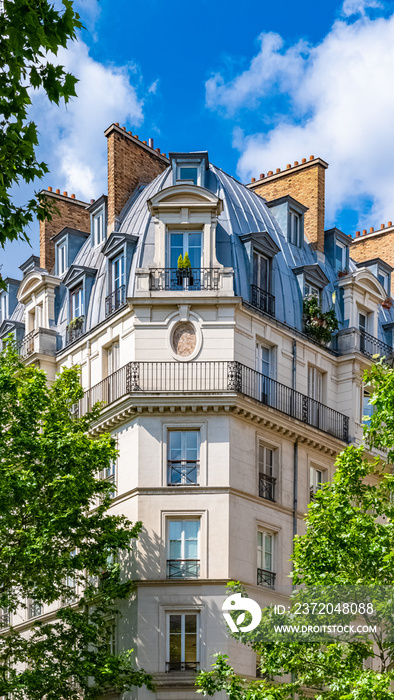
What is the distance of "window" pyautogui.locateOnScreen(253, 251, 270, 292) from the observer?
31.0 metres

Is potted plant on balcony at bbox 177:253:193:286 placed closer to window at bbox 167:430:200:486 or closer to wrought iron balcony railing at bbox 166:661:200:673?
window at bbox 167:430:200:486

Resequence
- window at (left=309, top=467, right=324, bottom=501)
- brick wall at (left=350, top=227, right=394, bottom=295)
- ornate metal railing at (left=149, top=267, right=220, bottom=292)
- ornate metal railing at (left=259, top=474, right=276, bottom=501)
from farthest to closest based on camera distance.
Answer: brick wall at (left=350, top=227, right=394, bottom=295), window at (left=309, top=467, right=324, bottom=501), ornate metal railing at (left=149, top=267, right=220, bottom=292), ornate metal railing at (left=259, top=474, right=276, bottom=501)

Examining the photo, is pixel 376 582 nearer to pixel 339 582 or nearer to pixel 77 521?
pixel 339 582

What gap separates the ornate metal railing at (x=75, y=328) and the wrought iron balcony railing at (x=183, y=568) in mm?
8103

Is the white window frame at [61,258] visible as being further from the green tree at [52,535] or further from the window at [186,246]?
the green tree at [52,535]

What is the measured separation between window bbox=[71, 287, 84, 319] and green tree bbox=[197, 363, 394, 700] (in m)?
13.3

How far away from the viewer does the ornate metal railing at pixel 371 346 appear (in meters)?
34.1

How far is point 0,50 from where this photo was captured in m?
11.1

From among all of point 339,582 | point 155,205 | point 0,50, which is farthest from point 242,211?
point 0,50

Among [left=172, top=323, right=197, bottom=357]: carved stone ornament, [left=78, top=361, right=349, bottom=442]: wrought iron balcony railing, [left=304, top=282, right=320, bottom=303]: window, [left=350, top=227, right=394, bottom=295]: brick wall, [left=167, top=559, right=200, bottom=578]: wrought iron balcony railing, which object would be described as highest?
[left=350, top=227, right=394, bottom=295]: brick wall

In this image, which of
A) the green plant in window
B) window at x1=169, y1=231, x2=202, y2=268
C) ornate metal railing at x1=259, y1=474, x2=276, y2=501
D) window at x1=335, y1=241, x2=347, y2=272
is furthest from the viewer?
window at x1=335, y1=241, x2=347, y2=272

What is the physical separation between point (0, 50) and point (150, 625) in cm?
1845

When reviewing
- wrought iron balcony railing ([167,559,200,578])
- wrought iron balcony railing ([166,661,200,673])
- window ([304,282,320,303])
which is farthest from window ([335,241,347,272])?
wrought iron balcony railing ([166,661,200,673])

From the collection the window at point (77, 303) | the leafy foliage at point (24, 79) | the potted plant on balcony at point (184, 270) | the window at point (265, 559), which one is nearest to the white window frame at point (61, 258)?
the window at point (77, 303)
